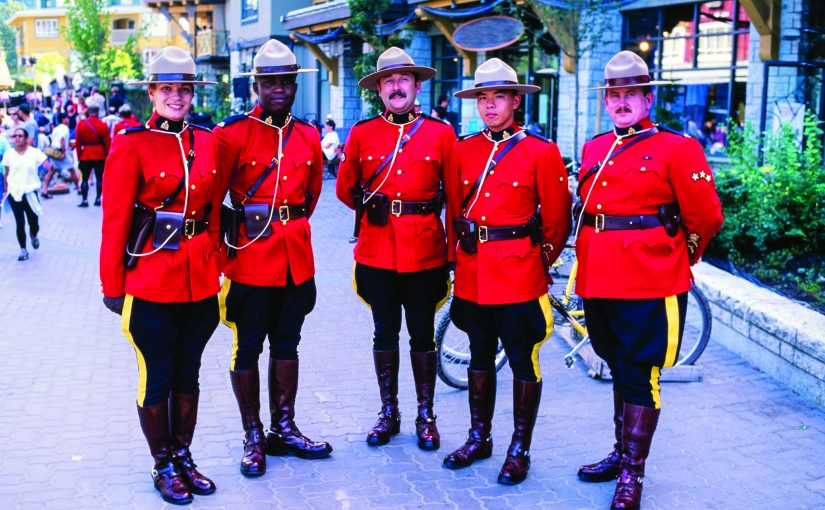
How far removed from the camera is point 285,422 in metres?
5.20

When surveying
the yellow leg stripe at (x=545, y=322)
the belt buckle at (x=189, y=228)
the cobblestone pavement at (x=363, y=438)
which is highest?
the belt buckle at (x=189, y=228)

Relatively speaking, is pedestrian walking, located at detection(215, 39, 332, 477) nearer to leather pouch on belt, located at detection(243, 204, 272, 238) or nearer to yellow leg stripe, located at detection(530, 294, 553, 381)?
leather pouch on belt, located at detection(243, 204, 272, 238)

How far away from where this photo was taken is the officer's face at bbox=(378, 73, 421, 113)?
5195mm

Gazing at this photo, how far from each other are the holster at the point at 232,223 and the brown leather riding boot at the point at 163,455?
85cm

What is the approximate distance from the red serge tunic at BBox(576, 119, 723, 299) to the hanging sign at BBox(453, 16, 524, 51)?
1204 centimetres

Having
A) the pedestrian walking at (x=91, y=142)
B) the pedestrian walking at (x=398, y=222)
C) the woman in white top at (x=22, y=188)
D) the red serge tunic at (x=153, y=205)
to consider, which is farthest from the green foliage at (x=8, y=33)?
the red serge tunic at (x=153, y=205)

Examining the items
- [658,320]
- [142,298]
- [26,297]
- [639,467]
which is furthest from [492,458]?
[26,297]

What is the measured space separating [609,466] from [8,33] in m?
117

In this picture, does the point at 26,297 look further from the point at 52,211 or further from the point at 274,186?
the point at 52,211

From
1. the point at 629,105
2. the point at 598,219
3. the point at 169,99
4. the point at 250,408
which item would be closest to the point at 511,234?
the point at 598,219

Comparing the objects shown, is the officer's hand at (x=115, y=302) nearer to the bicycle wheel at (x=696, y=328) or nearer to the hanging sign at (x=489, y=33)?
the bicycle wheel at (x=696, y=328)

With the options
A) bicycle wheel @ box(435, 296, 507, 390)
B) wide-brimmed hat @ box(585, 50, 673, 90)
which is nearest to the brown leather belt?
wide-brimmed hat @ box(585, 50, 673, 90)

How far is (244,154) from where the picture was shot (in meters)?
4.89

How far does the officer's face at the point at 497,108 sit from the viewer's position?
15.8ft
